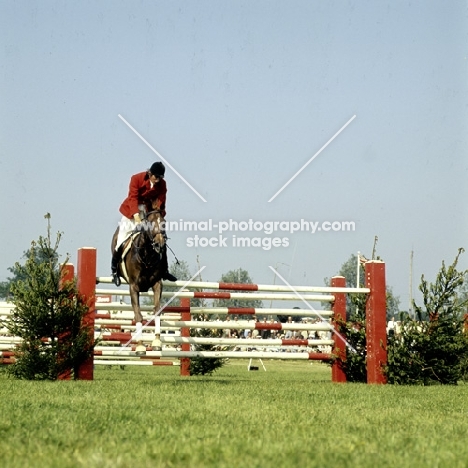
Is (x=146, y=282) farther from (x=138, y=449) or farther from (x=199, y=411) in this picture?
(x=138, y=449)

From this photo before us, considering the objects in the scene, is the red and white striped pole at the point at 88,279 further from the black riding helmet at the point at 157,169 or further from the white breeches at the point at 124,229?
the black riding helmet at the point at 157,169

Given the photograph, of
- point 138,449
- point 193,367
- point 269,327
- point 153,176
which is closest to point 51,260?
point 153,176

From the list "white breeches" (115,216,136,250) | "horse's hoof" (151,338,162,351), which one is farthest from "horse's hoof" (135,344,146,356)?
"white breeches" (115,216,136,250)

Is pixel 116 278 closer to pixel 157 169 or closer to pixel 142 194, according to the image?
pixel 142 194

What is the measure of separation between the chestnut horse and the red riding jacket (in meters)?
0.17

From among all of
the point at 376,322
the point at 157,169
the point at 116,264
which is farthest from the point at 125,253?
the point at 376,322

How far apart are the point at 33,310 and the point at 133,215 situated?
5.59 feet

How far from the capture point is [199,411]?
19.6 ft

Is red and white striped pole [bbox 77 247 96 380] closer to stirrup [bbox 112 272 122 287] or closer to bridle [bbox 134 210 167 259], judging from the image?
stirrup [bbox 112 272 122 287]

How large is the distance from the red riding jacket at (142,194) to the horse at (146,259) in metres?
0.15

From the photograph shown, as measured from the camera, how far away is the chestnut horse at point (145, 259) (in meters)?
10.3

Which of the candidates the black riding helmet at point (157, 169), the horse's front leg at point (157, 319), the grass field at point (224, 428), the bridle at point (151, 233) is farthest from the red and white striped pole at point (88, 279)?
the grass field at point (224, 428)

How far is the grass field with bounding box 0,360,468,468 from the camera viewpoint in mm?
3834

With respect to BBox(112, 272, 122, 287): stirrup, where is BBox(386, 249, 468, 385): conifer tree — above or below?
below
